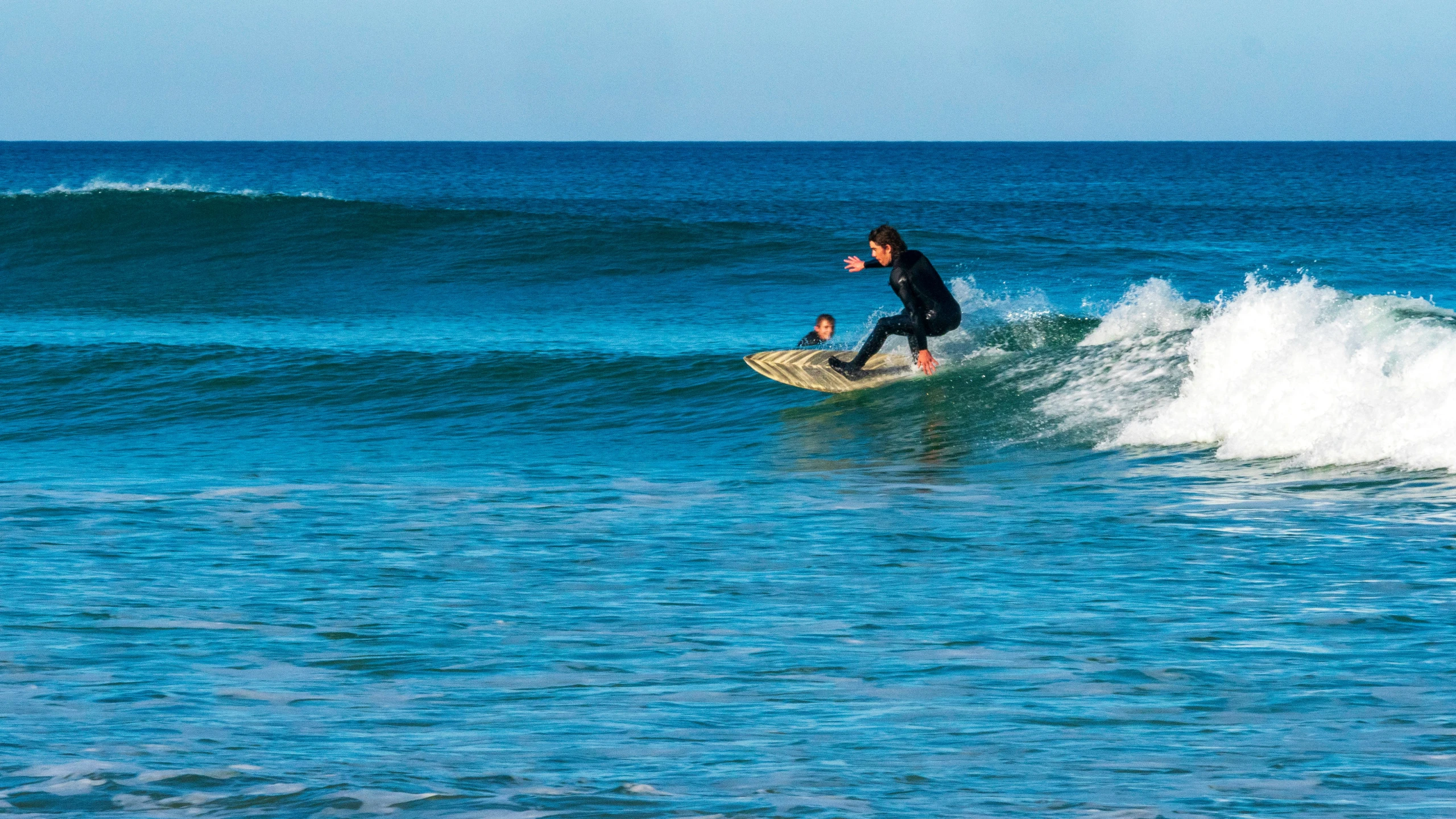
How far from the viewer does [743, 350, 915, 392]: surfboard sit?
13.9 m

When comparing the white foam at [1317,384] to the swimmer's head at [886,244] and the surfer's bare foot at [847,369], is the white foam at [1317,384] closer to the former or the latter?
the swimmer's head at [886,244]

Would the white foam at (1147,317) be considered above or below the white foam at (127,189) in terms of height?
below

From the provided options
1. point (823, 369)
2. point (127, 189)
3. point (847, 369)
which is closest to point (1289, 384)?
point (847, 369)

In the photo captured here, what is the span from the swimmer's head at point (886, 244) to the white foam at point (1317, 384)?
2242 mm

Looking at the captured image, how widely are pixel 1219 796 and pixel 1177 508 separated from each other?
4.76 metres

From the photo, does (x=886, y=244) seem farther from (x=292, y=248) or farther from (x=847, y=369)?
(x=292, y=248)

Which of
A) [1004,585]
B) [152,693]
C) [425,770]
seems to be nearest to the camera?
[425,770]

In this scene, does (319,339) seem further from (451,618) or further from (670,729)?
(670,729)

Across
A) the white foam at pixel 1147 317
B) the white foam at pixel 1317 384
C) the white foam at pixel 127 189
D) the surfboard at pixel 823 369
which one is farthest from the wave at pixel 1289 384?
the white foam at pixel 127 189

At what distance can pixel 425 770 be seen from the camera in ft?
14.5

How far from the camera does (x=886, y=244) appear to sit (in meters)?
12.4

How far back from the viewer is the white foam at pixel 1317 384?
9.97 m

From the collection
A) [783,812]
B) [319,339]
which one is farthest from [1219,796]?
[319,339]

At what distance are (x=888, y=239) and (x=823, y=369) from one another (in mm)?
1868
